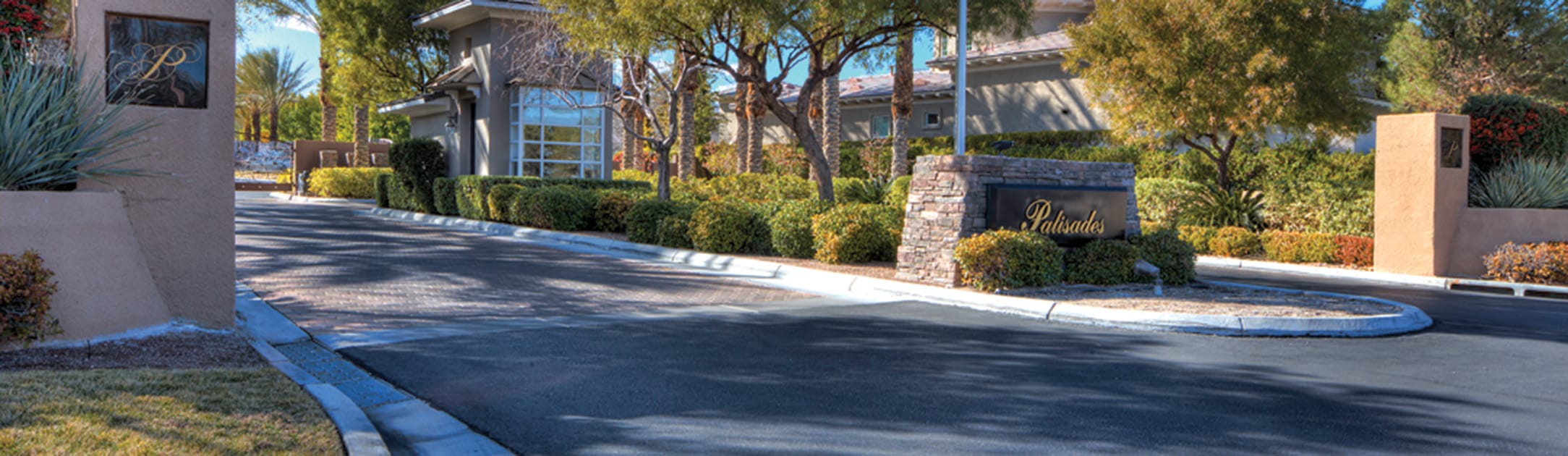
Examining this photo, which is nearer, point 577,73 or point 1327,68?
point 1327,68

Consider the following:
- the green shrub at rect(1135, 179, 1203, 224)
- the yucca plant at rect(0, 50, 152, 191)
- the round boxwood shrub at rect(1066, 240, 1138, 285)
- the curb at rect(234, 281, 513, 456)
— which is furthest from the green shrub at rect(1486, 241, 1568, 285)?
the yucca plant at rect(0, 50, 152, 191)

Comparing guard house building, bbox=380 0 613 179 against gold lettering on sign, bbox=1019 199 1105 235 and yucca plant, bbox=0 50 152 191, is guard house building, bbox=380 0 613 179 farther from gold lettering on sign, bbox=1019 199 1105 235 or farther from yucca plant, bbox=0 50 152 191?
yucca plant, bbox=0 50 152 191

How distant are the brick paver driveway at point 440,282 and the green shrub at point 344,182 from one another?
1808 cm

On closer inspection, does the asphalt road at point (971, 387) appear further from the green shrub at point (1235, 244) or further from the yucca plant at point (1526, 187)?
the green shrub at point (1235, 244)

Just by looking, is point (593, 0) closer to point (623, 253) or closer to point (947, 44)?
point (623, 253)

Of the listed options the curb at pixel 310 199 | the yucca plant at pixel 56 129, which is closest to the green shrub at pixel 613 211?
the yucca plant at pixel 56 129

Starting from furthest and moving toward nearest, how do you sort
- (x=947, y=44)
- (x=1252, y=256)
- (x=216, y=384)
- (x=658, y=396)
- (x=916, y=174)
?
(x=947, y=44) → (x=1252, y=256) → (x=916, y=174) → (x=658, y=396) → (x=216, y=384)

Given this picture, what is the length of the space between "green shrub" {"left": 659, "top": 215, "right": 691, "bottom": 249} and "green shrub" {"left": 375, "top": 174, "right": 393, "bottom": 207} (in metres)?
14.3

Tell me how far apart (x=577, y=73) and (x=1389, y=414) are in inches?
851

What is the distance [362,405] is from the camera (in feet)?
21.5

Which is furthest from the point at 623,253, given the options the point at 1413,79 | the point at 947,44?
the point at 1413,79

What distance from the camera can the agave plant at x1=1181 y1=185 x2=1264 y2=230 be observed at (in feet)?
67.8

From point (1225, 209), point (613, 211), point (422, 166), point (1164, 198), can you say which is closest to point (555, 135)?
point (422, 166)

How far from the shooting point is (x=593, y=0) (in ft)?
59.1
